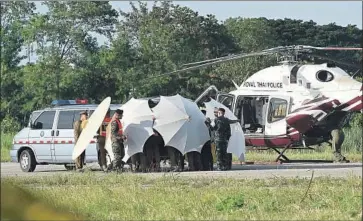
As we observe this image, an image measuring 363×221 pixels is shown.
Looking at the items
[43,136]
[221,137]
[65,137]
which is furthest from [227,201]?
[43,136]

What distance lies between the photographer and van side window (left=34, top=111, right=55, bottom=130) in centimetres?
1834

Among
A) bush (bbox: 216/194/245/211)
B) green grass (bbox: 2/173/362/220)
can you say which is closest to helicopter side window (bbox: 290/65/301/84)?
green grass (bbox: 2/173/362/220)

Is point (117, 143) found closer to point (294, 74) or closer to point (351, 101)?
point (294, 74)

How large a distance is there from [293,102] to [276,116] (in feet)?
2.40

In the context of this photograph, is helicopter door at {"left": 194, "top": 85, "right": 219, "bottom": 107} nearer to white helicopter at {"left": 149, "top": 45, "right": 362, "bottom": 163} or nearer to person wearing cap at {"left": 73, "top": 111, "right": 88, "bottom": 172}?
white helicopter at {"left": 149, "top": 45, "right": 362, "bottom": 163}

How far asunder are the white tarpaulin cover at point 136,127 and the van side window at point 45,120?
2270 millimetres

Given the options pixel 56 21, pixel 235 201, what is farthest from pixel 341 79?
pixel 56 21

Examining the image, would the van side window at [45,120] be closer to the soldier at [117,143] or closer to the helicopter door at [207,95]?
the soldier at [117,143]

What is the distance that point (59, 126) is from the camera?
59.5ft

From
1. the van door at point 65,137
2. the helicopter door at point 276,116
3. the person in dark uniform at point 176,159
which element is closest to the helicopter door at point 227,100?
the helicopter door at point 276,116

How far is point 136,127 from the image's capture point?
16844 millimetres

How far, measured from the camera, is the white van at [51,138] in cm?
1783

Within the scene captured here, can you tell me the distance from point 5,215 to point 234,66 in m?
34.2

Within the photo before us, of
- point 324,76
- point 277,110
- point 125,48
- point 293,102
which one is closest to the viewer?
point 324,76
